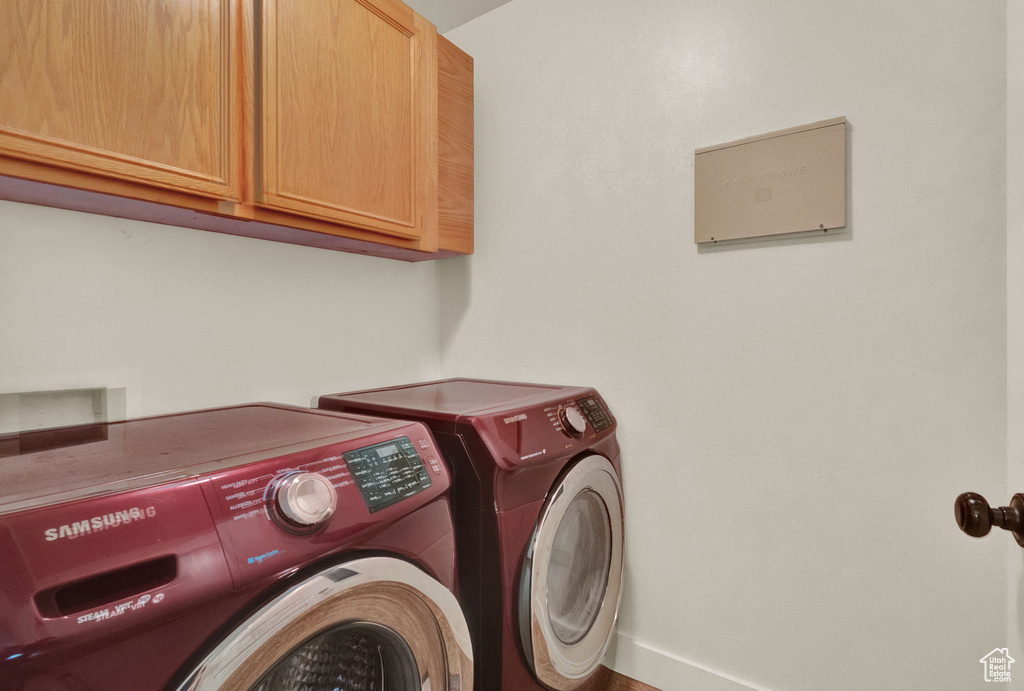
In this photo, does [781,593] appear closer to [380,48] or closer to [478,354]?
[478,354]

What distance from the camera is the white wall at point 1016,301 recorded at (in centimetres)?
76

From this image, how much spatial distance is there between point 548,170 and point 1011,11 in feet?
4.03

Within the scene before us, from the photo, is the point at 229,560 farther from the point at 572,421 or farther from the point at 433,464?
the point at 572,421

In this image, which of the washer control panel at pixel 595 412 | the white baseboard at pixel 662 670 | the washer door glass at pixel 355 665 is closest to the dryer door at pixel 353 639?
the washer door glass at pixel 355 665

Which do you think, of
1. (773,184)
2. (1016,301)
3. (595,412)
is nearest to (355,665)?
(595,412)

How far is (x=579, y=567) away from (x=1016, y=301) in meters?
1.16

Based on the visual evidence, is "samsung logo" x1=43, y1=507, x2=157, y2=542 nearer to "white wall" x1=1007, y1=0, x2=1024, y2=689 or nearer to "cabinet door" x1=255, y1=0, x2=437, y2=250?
"cabinet door" x1=255, y1=0, x2=437, y2=250

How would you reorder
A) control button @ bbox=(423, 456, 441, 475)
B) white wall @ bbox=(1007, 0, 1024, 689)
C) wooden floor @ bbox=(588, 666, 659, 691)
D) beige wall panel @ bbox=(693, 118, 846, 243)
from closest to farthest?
white wall @ bbox=(1007, 0, 1024, 689) < control button @ bbox=(423, 456, 441, 475) < beige wall panel @ bbox=(693, 118, 846, 243) < wooden floor @ bbox=(588, 666, 659, 691)

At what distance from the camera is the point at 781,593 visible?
142 cm

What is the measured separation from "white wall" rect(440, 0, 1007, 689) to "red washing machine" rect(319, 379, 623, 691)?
251 mm

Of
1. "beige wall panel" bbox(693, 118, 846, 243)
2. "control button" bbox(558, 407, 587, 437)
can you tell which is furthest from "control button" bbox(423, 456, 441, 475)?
"beige wall panel" bbox(693, 118, 846, 243)

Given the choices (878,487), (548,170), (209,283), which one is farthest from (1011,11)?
(209,283)

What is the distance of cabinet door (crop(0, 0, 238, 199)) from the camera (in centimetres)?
84

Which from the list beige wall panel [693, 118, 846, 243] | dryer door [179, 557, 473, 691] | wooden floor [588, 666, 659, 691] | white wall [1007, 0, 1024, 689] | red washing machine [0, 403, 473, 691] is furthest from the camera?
wooden floor [588, 666, 659, 691]
